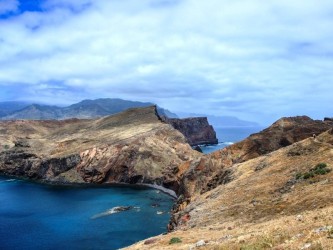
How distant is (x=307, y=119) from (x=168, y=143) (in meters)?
56.4

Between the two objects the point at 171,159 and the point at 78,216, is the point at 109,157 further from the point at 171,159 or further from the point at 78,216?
the point at 78,216

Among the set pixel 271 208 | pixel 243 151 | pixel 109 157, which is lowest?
pixel 271 208

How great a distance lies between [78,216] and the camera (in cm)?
9862

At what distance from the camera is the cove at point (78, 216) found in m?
77.8

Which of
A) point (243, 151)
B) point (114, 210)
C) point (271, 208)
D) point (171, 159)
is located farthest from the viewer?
point (171, 159)

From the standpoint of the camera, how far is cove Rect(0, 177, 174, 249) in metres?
77.8

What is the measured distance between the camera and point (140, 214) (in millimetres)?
98375

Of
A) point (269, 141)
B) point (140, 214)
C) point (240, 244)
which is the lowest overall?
point (140, 214)

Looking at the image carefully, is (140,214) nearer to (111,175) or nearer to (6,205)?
(6,205)

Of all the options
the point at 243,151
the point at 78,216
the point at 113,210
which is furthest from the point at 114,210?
the point at 243,151

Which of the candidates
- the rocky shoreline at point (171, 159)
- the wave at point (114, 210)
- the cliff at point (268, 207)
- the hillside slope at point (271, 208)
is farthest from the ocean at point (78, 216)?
the hillside slope at point (271, 208)

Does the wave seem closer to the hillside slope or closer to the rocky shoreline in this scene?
the rocky shoreline

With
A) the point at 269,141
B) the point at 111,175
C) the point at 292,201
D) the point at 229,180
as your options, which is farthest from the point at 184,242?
the point at 111,175

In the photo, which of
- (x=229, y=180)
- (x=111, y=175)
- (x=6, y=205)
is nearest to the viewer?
(x=229, y=180)
